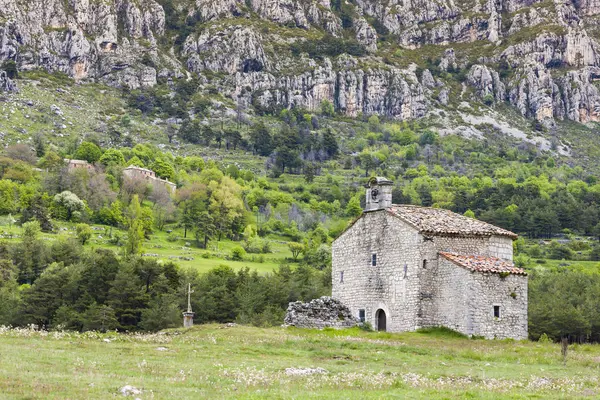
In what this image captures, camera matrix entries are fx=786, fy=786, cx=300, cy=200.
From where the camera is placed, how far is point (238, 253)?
5108 inches

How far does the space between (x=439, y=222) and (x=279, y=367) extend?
25393 millimetres

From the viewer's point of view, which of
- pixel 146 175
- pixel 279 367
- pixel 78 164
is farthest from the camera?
pixel 78 164

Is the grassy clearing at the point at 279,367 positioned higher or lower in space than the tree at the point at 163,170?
lower

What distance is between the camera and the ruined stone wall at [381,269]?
160 ft

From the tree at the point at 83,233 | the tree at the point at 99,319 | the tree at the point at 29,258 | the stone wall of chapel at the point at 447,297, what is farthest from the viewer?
the tree at the point at 83,233

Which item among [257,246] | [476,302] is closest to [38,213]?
[257,246]

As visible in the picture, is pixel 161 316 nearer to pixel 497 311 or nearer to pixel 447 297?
pixel 447 297

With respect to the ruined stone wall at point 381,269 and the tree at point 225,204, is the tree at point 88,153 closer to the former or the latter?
the tree at point 225,204

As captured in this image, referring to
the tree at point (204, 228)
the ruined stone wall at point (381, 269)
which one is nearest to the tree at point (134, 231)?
the tree at point (204, 228)

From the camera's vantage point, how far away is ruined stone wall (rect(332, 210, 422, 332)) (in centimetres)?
4862

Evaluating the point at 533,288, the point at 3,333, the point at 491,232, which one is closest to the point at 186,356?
the point at 3,333

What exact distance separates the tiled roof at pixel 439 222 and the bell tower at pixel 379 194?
26.1 inches

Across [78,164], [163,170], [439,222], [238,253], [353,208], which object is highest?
[163,170]

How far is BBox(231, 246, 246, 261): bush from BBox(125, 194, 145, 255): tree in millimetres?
15115
